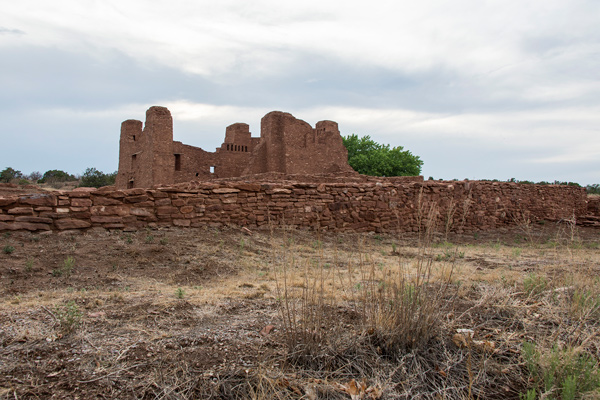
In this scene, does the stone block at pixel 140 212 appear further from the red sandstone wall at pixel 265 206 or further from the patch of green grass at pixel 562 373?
the patch of green grass at pixel 562 373

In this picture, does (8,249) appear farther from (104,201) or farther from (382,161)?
(382,161)

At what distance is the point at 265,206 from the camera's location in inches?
356

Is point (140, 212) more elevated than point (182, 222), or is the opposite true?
point (140, 212)

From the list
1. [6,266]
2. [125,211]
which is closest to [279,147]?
[125,211]

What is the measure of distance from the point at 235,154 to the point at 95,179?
15733 millimetres

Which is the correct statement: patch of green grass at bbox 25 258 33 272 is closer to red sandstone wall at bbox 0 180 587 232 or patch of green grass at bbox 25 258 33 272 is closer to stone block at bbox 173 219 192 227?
red sandstone wall at bbox 0 180 587 232

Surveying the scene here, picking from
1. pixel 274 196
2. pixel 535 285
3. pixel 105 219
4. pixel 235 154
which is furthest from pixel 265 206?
pixel 235 154

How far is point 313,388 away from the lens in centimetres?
270

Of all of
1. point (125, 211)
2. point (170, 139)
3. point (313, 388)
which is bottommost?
point (313, 388)

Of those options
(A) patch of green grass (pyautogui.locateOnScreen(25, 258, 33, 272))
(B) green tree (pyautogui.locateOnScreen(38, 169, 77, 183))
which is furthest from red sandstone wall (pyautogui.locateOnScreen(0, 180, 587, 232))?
(B) green tree (pyautogui.locateOnScreen(38, 169, 77, 183))

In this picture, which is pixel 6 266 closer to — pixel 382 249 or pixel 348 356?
pixel 348 356

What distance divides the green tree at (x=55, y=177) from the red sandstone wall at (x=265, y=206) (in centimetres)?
2992

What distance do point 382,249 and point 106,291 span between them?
550 cm

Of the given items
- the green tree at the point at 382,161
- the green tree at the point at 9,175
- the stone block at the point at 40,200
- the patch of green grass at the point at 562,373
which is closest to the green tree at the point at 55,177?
the green tree at the point at 9,175
